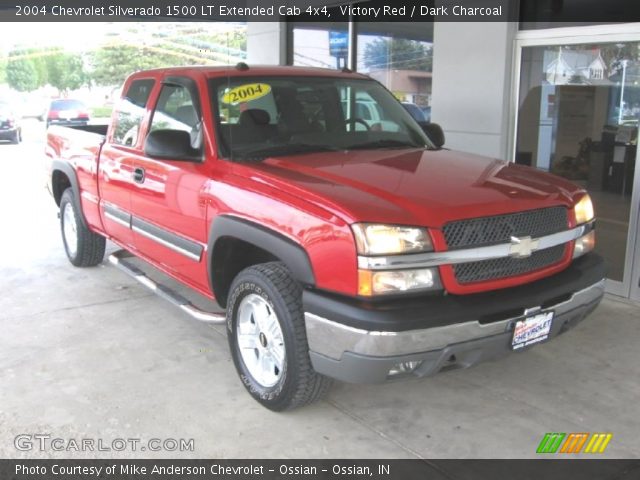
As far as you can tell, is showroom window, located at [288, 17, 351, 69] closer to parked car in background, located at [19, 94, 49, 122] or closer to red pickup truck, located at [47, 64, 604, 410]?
red pickup truck, located at [47, 64, 604, 410]

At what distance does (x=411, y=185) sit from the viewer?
11.3 ft

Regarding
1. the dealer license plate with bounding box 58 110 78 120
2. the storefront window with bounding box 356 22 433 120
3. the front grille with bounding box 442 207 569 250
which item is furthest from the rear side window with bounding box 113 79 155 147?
the dealer license plate with bounding box 58 110 78 120

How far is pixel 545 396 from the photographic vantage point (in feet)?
12.8

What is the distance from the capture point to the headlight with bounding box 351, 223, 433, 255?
299 centimetres

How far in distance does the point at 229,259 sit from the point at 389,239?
132cm

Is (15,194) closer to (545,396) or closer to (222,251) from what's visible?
(222,251)

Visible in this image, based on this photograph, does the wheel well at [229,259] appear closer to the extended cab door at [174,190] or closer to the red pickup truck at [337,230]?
the red pickup truck at [337,230]

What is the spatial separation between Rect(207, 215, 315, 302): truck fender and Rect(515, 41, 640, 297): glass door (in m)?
3.60

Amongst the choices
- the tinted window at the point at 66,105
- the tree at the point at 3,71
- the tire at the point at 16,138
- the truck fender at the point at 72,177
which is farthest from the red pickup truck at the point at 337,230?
the tree at the point at 3,71

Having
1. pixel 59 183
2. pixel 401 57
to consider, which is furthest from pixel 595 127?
pixel 59 183

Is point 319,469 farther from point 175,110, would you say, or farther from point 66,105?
point 66,105

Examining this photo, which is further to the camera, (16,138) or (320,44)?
(16,138)

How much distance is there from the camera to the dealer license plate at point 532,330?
128 inches

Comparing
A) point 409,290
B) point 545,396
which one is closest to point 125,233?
point 409,290
